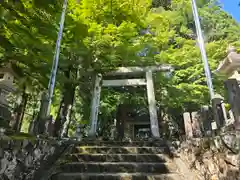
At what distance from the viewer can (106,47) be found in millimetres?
8148

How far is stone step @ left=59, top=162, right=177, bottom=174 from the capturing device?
4336mm

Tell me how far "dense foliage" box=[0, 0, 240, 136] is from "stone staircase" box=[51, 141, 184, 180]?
8.78 feet

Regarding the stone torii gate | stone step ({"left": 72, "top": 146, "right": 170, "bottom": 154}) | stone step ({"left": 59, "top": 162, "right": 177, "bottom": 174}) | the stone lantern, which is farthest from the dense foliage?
stone step ({"left": 59, "top": 162, "right": 177, "bottom": 174})

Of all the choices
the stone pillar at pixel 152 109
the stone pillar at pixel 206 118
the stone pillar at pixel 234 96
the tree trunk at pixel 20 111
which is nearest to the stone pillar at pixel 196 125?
the stone pillar at pixel 206 118

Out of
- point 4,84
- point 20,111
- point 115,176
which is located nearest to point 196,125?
point 115,176

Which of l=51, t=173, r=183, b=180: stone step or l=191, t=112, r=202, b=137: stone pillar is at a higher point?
l=191, t=112, r=202, b=137: stone pillar

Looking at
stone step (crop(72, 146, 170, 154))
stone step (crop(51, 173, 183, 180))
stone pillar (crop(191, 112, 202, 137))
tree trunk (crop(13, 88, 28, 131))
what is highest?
tree trunk (crop(13, 88, 28, 131))

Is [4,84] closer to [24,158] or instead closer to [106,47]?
[24,158]

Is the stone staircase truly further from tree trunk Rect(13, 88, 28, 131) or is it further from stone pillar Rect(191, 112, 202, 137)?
tree trunk Rect(13, 88, 28, 131)

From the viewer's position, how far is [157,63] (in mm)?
9094

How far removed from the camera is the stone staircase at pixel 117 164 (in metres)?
3.94

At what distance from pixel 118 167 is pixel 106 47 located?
501cm

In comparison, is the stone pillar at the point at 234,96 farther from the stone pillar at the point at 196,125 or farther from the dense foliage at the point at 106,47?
the dense foliage at the point at 106,47

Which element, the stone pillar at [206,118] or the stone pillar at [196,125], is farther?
the stone pillar at [196,125]
